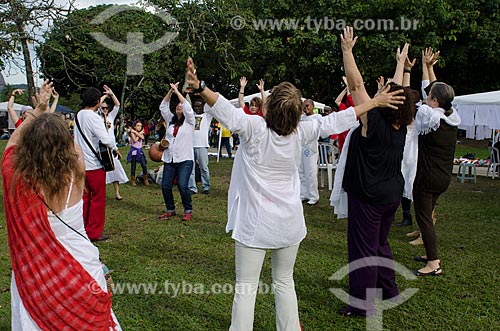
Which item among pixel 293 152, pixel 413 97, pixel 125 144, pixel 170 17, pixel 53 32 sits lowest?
pixel 125 144

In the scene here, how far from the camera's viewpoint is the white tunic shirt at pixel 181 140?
294 inches

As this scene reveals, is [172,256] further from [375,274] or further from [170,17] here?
[170,17]

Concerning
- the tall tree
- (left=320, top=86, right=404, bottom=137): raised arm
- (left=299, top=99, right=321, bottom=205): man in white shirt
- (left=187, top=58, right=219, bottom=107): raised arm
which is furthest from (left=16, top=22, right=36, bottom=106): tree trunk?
(left=320, top=86, right=404, bottom=137): raised arm

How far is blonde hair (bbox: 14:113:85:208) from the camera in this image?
99.3 inches

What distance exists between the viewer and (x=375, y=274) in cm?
408

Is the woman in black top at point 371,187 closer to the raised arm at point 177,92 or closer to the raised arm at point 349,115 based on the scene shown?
the raised arm at point 349,115

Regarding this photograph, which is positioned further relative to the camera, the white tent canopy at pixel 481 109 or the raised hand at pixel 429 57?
the white tent canopy at pixel 481 109

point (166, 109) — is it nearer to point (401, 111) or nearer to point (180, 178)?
point (180, 178)

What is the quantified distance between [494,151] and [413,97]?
993cm

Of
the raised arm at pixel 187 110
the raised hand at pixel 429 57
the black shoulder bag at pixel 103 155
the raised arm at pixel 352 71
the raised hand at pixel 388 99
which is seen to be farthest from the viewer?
the raised arm at pixel 187 110

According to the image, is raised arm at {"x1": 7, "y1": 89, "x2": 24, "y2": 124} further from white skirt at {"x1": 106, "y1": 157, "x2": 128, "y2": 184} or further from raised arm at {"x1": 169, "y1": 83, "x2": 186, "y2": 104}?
white skirt at {"x1": 106, "y1": 157, "x2": 128, "y2": 184}

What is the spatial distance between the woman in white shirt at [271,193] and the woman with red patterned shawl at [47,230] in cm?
102

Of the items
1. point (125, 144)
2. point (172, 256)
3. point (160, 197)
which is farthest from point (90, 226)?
point (125, 144)

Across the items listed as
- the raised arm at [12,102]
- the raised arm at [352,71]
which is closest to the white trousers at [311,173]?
the raised arm at [352,71]
